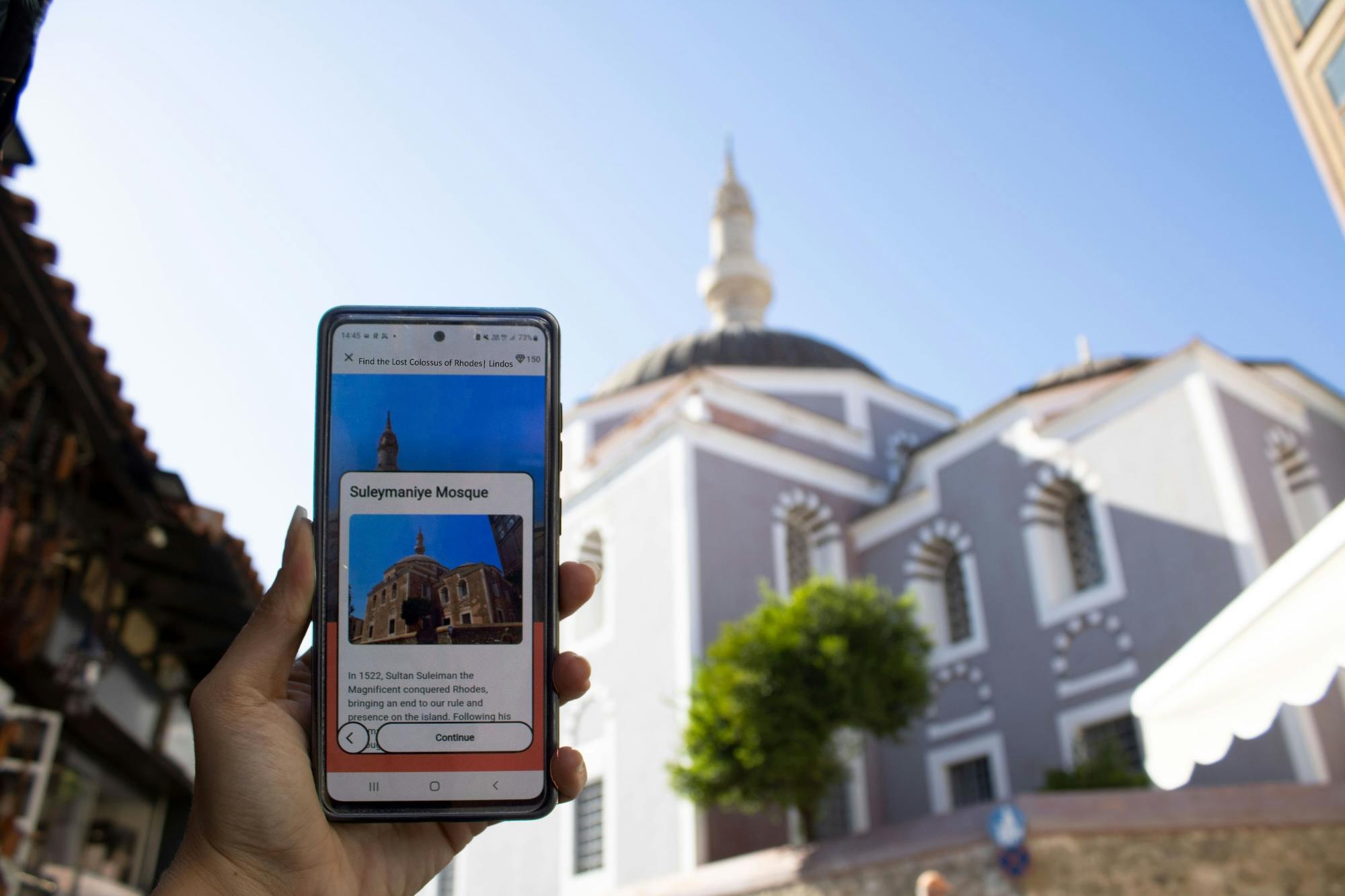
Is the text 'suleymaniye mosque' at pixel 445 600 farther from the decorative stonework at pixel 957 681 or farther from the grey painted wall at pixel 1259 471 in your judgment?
the decorative stonework at pixel 957 681

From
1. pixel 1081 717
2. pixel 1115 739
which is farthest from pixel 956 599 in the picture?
pixel 1115 739

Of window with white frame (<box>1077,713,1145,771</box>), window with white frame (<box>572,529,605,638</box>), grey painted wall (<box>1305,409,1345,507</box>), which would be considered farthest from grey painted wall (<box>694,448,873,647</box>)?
grey painted wall (<box>1305,409,1345,507</box>)

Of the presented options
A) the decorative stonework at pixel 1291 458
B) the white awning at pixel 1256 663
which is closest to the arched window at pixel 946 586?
the decorative stonework at pixel 1291 458

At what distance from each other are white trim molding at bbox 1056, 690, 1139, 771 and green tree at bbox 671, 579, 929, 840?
97.5 inches

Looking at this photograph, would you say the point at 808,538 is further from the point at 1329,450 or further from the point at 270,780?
the point at 270,780

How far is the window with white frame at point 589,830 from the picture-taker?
16391 mm

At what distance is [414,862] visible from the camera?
5.64 ft

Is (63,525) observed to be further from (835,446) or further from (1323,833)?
(835,446)

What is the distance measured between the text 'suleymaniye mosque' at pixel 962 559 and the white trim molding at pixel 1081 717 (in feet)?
0.11

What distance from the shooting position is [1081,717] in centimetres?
1464

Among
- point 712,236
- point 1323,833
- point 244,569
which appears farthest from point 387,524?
point 712,236

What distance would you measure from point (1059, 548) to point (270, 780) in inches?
635

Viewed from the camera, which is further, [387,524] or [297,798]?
[387,524]

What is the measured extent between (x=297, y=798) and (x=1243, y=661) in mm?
3412
